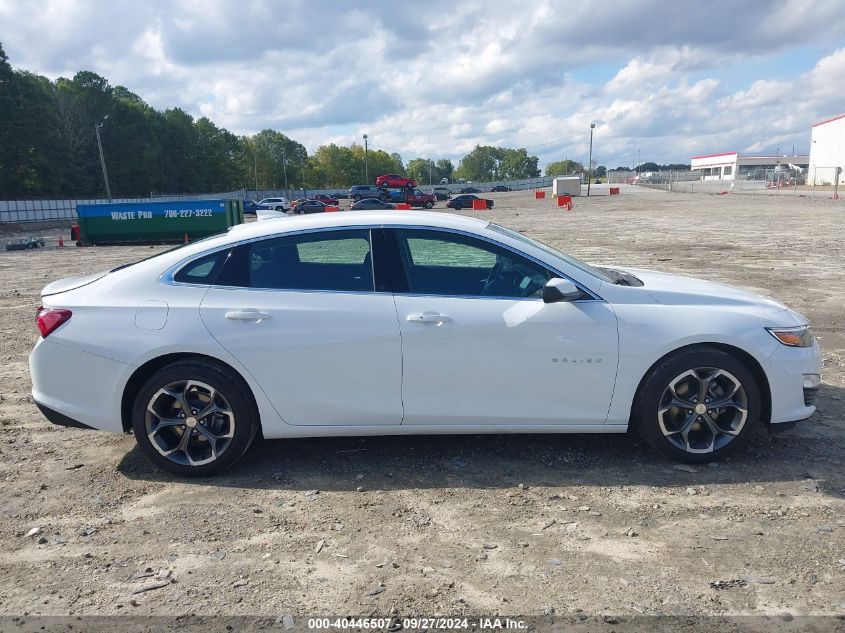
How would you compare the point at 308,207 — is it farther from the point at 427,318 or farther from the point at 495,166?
the point at 495,166

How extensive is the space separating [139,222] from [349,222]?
78.6 ft

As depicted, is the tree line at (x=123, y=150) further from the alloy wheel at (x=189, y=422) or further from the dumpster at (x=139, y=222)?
the alloy wheel at (x=189, y=422)

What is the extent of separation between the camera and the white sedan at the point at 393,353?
12.7ft

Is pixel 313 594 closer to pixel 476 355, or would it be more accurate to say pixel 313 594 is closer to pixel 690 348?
pixel 476 355

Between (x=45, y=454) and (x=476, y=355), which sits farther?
(x=45, y=454)

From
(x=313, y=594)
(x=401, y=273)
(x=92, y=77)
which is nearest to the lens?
(x=313, y=594)

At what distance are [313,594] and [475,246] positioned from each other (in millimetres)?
2280

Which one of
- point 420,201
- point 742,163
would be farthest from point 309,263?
point 742,163

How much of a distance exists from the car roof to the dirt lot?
153 centimetres

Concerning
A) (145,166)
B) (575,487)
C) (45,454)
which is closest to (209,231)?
(45,454)

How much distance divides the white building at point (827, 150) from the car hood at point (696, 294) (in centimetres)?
7626

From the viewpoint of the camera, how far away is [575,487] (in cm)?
381

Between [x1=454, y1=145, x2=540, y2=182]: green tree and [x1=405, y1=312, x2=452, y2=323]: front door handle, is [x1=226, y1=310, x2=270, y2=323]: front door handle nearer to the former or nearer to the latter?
[x1=405, y1=312, x2=452, y2=323]: front door handle

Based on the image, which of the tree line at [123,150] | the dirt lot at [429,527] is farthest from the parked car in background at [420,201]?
the dirt lot at [429,527]
